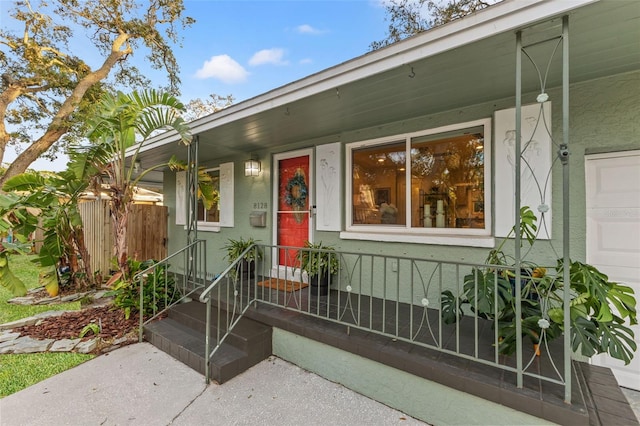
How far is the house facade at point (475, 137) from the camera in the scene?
198 cm

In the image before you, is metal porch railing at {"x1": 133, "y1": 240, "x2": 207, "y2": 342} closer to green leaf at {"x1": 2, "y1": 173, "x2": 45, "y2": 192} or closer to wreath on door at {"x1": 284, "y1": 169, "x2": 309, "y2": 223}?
wreath on door at {"x1": 284, "y1": 169, "x2": 309, "y2": 223}

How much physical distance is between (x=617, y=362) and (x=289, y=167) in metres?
4.59

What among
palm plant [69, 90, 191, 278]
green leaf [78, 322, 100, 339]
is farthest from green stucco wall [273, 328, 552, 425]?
palm plant [69, 90, 191, 278]

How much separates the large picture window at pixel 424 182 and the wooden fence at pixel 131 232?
5204 millimetres

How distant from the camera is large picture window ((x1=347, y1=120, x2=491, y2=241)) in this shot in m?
3.25

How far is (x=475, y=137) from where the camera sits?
326 centimetres

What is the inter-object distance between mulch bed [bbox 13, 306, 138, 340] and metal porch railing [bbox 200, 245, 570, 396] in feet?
4.00

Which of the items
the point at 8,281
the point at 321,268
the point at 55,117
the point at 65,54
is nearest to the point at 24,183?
the point at 8,281

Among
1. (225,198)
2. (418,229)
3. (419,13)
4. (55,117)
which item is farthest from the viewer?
(55,117)

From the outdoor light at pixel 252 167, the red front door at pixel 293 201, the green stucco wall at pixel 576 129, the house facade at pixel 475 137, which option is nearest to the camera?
the house facade at pixel 475 137

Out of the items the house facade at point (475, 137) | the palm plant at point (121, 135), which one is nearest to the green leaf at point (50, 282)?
the palm plant at point (121, 135)

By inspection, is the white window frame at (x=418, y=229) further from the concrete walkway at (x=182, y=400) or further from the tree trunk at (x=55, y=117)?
the tree trunk at (x=55, y=117)

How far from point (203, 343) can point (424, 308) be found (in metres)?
2.43

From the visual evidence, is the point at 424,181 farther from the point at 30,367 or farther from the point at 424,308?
the point at 30,367
